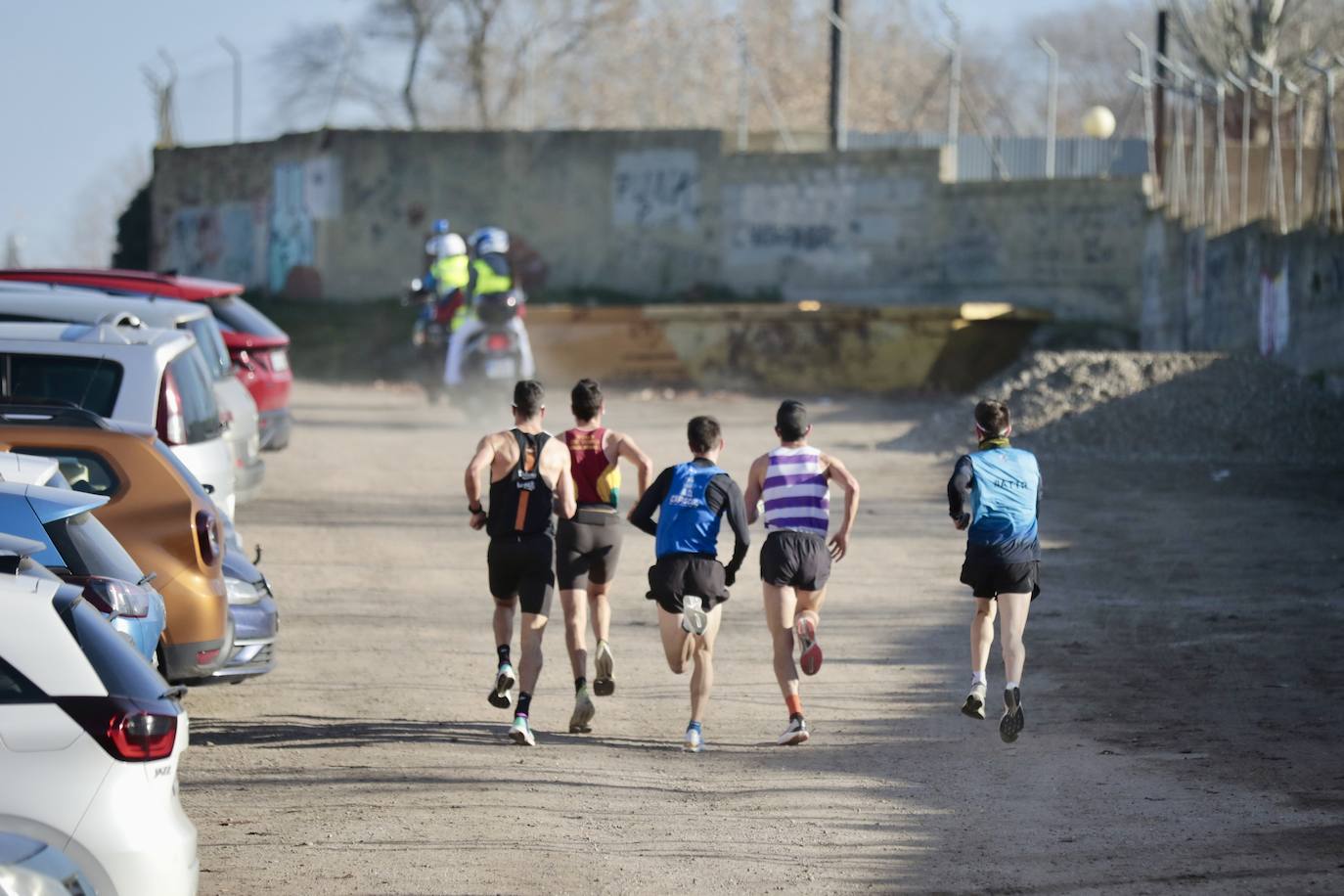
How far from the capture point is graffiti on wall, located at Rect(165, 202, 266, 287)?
35938 mm

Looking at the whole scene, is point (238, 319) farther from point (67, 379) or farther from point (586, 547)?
point (586, 547)

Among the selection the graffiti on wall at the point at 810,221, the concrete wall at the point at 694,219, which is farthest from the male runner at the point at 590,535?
the graffiti on wall at the point at 810,221

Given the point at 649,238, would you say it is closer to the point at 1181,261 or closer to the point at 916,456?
the point at 1181,261

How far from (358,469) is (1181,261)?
13756mm

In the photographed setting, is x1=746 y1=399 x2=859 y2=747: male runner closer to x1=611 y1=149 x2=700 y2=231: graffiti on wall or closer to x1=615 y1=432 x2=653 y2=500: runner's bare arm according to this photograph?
x1=615 y1=432 x2=653 y2=500: runner's bare arm

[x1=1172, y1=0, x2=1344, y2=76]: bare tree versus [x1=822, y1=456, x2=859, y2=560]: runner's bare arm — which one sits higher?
[x1=1172, y1=0, x2=1344, y2=76]: bare tree


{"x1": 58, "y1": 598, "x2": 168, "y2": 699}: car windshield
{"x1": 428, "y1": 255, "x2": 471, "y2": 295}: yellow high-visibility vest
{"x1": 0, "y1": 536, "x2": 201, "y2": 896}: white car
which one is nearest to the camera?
{"x1": 0, "y1": 536, "x2": 201, "y2": 896}: white car

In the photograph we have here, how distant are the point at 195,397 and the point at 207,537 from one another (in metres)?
2.56

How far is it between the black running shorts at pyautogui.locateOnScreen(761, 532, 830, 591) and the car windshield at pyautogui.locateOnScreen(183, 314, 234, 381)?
6.42 m

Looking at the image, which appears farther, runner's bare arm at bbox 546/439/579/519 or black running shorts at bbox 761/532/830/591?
runner's bare arm at bbox 546/439/579/519

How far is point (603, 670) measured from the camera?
896cm

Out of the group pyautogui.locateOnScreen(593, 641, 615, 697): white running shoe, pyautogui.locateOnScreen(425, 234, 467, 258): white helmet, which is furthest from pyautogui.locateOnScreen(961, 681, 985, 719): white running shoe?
pyautogui.locateOnScreen(425, 234, 467, 258): white helmet

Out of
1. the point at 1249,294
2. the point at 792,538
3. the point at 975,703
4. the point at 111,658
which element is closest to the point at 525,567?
the point at 792,538

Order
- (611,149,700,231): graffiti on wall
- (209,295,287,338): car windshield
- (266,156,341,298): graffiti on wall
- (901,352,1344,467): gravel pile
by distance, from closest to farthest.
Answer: (209,295,287,338): car windshield < (901,352,1344,467): gravel pile < (611,149,700,231): graffiti on wall < (266,156,341,298): graffiti on wall
